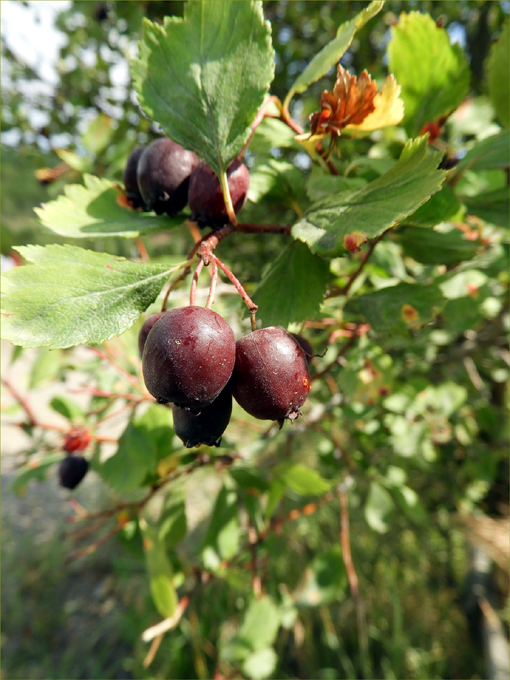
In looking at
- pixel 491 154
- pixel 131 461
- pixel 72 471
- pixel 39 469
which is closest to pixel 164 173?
pixel 491 154

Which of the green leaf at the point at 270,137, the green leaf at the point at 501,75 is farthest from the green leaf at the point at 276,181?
the green leaf at the point at 501,75

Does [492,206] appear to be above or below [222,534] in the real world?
above

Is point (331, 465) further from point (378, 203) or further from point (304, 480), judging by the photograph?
point (378, 203)

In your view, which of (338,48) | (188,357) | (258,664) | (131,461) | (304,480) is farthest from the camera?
(258,664)

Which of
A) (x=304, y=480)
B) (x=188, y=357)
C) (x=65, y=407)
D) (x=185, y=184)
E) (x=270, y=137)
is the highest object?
(x=270, y=137)

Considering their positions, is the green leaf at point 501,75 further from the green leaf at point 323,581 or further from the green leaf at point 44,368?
the green leaf at point 44,368

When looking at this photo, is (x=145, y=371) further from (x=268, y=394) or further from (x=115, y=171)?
(x=115, y=171)

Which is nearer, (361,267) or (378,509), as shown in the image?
(361,267)
